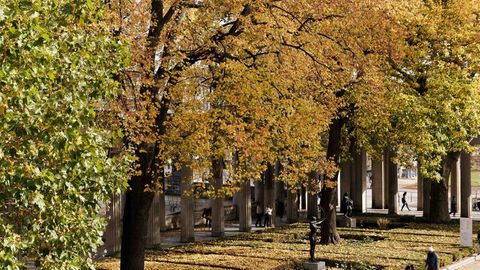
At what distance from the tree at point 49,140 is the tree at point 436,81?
21.1 m

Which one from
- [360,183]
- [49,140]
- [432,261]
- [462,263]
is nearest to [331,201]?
[462,263]

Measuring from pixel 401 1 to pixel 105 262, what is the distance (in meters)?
16.8

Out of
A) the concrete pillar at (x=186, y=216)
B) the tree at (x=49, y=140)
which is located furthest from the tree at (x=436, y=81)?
the tree at (x=49, y=140)

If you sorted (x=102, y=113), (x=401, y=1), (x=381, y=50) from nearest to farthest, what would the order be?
(x=102, y=113) → (x=381, y=50) → (x=401, y=1)

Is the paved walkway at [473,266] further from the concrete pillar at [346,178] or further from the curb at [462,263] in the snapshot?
the concrete pillar at [346,178]

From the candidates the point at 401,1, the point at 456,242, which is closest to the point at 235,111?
the point at 401,1

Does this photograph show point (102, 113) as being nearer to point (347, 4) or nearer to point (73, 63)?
point (73, 63)

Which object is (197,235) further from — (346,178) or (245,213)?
(346,178)

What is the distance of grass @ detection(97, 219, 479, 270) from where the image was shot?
2180 centimetres

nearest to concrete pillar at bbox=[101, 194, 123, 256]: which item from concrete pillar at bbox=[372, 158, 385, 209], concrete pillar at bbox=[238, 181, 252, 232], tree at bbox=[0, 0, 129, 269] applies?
concrete pillar at bbox=[238, 181, 252, 232]

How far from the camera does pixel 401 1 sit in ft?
89.3

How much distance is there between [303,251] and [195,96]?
9.17 metres

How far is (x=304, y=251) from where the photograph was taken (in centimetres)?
2520

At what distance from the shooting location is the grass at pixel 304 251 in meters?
21.8
